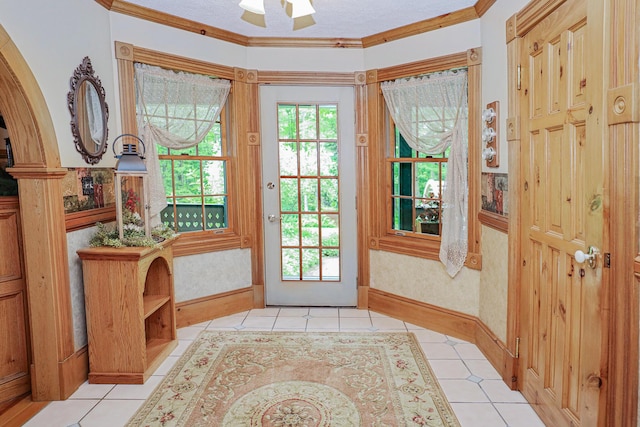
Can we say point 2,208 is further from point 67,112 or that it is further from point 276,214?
point 276,214

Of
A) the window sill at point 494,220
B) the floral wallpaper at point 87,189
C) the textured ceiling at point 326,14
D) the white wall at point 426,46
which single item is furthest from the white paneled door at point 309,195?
the floral wallpaper at point 87,189

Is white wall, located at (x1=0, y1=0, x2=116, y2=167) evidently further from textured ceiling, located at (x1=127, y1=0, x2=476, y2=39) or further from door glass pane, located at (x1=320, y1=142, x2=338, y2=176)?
door glass pane, located at (x1=320, y1=142, x2=338, y2=176)

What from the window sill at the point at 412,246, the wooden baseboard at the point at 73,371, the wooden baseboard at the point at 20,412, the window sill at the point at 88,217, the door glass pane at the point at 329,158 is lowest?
the wooden baseboard at the point at 20,412

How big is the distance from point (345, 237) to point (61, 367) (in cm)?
251

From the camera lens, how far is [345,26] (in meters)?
3.75

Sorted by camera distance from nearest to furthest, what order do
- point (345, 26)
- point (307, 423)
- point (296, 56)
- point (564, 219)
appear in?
point (564, 219)
point (307, 423)
point (345, 26)
point (296, 56)

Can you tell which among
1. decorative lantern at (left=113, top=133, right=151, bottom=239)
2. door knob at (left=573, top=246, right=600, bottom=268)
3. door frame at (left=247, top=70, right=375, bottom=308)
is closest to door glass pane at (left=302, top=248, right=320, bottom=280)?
door frame at (left=247, top=70, right=375, bottom=308)

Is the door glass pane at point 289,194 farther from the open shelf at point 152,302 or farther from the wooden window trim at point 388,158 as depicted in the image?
the open shelf at point 152,302

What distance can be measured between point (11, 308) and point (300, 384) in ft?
5.84

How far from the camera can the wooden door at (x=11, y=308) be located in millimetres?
2553

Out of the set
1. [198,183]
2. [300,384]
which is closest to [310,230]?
[198,183]

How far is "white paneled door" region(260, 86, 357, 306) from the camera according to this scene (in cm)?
413

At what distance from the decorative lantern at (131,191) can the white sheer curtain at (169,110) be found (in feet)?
0.40

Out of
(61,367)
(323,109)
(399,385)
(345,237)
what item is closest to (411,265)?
(345,237)
